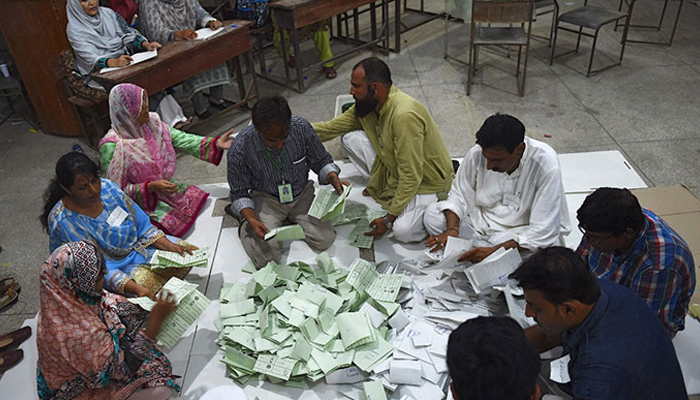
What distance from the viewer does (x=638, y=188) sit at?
3.61 metres

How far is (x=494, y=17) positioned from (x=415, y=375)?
12.6 ft

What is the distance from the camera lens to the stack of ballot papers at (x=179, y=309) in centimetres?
249

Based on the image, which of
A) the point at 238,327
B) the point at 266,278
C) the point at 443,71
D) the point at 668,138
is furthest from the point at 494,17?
the point at 238,327

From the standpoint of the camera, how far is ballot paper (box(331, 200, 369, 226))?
139 inches

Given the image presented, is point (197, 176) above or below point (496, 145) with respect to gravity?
below

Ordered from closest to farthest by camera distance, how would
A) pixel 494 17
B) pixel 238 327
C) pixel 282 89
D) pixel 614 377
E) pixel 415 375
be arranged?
pixel 614 377, pixel 415 375, pixel 238 327, pixel 494 17, pixel 282 89

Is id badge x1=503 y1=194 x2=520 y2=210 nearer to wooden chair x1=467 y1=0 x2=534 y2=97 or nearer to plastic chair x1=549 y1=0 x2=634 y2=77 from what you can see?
wooden chair x1=467 y1=0 x2=534 y2=97

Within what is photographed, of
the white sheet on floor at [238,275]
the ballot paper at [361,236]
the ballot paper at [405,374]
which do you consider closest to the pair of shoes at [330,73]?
the white sheet on floor at [238,275]

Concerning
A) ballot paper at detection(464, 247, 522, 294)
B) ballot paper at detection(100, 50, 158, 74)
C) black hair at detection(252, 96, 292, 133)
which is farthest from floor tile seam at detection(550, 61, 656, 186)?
ballot paper at detection(100, 50, 158, 74)

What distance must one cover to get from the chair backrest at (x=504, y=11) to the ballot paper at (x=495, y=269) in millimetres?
3121

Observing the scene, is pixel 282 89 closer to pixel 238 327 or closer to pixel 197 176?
pixel 197 176

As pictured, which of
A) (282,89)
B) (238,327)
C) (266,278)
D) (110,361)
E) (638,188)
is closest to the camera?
(110,361)

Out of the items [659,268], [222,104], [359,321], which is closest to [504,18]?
[222,104]

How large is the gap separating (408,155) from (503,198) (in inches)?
24.5
